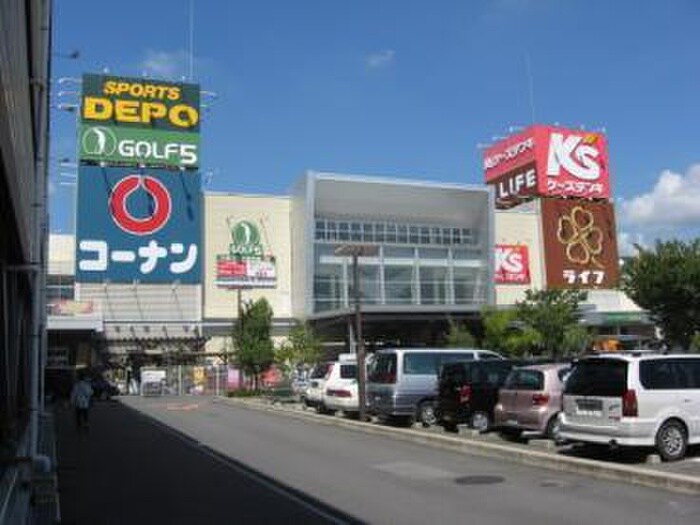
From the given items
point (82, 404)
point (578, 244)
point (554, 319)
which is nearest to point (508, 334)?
point (554, 319)

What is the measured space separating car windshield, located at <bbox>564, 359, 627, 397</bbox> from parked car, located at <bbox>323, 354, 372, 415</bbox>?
44.7 ft

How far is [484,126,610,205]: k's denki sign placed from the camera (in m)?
85.4

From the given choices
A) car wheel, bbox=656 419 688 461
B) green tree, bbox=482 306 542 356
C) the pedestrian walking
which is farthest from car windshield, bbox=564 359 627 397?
green tree, bbox=482 306 542 356

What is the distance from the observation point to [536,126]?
86312 millimetres

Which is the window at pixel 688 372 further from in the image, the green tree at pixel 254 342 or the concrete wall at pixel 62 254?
the concrete wall at pixel 62 254

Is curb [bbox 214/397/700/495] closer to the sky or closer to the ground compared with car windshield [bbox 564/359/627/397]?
closer to the ground

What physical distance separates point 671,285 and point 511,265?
1806 inches

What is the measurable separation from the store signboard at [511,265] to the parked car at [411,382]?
178 ft

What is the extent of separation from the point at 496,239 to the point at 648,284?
149 ft


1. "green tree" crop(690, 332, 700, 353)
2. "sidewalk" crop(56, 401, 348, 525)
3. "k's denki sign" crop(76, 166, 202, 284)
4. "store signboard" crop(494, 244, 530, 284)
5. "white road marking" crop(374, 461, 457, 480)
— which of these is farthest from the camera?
"store signboard" crop(494, 244, 530, 284)

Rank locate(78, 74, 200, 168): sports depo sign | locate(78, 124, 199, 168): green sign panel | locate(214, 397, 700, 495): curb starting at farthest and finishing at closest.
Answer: locate(78, 74, 200, 168): sports depo sign, locate(78, 124, 199, 168): green sign panel, locate(214, 397, 700, 495): curb

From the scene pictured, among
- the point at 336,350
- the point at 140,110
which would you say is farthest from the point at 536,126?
the point at 140,110

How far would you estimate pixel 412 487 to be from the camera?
14562mm

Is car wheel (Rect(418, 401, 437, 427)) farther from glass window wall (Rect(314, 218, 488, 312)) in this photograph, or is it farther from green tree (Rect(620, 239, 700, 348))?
glass window wall (Rect(314, 218, 488, 312))
